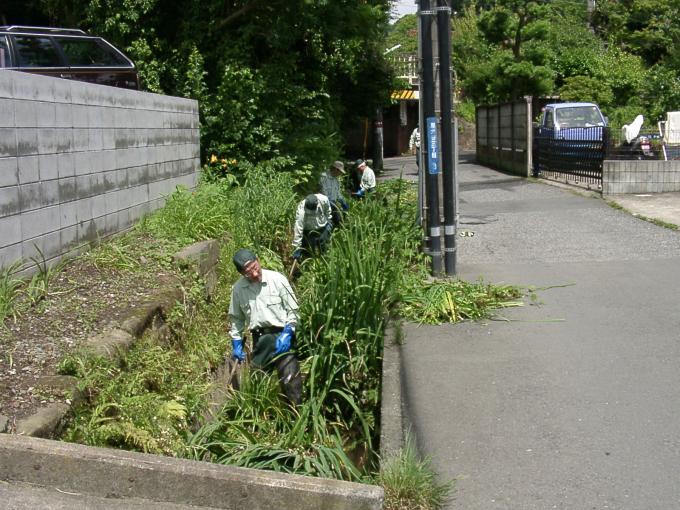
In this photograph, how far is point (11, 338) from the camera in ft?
19.8

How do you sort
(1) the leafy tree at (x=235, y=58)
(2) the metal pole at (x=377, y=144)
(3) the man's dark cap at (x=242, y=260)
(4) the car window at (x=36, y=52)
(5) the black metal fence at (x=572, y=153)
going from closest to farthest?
(3) the man's dark cap at (x=242, y=260)
(4) the car window at (x=36, y=52)
(1) the leafy tree at (x=235, y=58)
(5) the black metal fence at (x=572, y=153)
(2) the metal pole at (x=377, y=144)

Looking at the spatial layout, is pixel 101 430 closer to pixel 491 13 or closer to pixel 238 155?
pixel 238 155

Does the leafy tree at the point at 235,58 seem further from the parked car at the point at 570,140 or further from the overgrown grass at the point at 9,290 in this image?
the overgrown grass at the point at 9,290

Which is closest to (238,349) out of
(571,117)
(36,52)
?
(36,52)

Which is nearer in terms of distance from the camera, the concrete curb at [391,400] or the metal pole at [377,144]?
the concrete curb at [391,400]

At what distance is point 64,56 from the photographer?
12281 millimetres

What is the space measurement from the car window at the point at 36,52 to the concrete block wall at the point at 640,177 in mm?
10350

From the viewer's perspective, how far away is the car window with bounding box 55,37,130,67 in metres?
12.4

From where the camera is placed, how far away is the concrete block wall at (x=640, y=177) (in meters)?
16.9

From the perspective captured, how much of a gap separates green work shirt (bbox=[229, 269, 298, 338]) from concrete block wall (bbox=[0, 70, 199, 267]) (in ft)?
5.88

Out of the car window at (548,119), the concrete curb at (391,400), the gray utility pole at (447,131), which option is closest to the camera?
the concrete curb at (391,400)

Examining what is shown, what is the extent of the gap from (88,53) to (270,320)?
6873 millimetres

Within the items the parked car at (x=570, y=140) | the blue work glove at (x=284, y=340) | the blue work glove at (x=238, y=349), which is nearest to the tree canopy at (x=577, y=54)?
the parked car at (x=570, y=140)

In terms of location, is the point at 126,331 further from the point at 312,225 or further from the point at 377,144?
the point at 377,144
